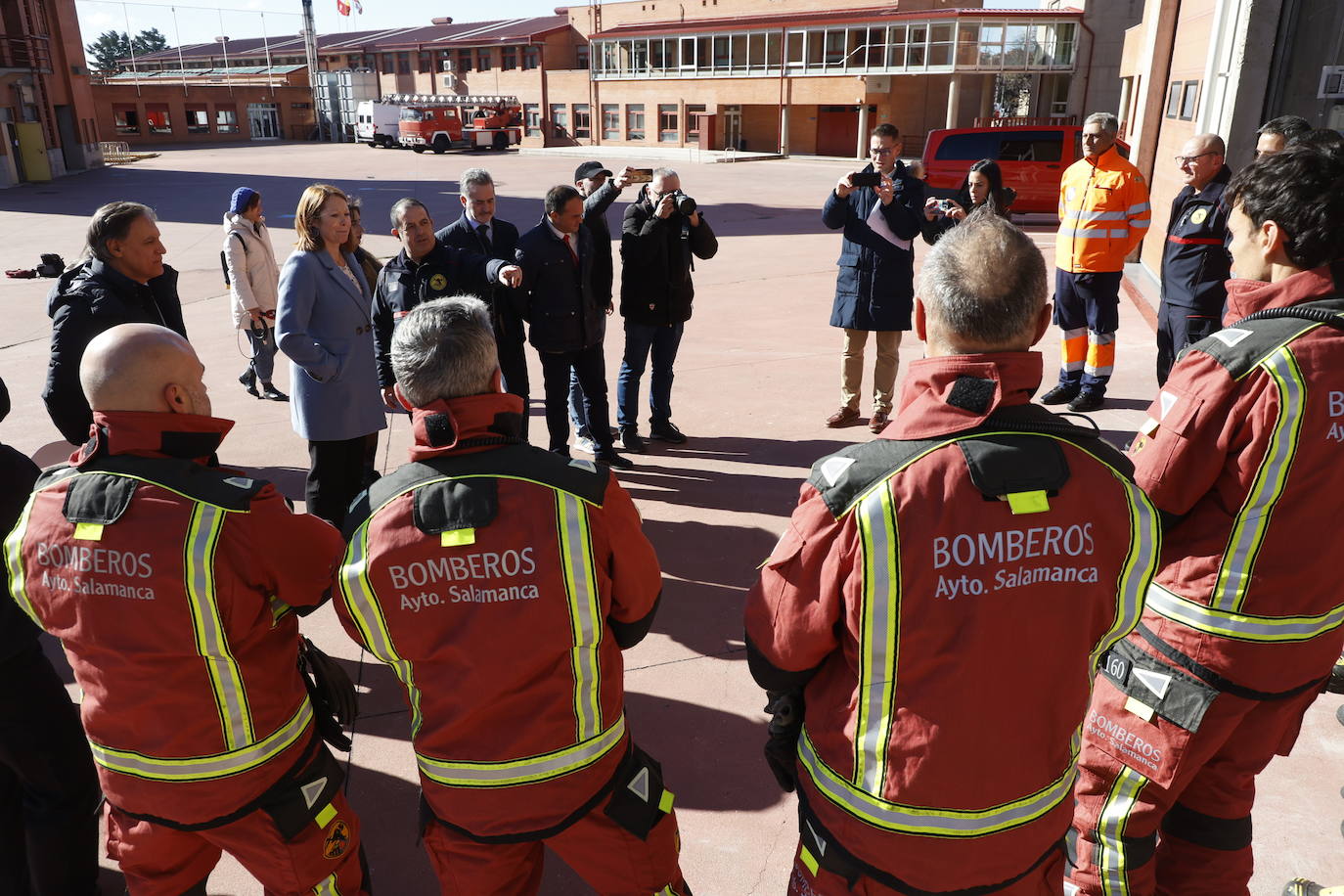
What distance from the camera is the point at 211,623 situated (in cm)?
201

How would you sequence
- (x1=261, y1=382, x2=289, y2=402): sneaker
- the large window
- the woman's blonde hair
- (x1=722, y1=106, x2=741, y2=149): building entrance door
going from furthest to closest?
the large window → (x1=722, y1=106, x2=741, y2=149): building entrance door → (x1=261, y1=382, x2=289, y2=402): sneaker → the woman's blonde hair

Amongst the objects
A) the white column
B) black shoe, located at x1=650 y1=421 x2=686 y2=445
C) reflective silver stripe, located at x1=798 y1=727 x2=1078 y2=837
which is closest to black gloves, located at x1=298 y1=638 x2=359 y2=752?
reflective silver stripe, located at x1=798 y1=727 x2=1078 y2=837

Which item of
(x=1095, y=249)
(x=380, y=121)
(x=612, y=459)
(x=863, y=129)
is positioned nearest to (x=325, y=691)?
(x=612, y=459)

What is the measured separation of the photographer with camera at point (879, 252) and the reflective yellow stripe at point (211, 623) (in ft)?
16.5

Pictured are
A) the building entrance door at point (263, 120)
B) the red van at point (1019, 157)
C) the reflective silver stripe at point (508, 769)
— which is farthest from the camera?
the building entrance door at point (263, 120)

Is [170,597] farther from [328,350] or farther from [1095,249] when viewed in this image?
[1095,249]

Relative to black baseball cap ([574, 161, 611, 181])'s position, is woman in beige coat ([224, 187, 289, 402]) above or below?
below

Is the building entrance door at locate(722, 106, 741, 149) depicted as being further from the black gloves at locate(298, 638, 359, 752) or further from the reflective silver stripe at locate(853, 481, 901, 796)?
the reflective silver stripe at locate(853, 481, 901, 796)

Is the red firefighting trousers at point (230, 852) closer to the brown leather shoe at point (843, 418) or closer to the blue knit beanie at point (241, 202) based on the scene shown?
the brown leather shoe at point (843, 418)

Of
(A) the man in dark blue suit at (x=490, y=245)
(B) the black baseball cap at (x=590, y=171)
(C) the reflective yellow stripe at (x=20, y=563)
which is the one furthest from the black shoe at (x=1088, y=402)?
(C) the reflective yellow stripe at (x=20, y=563)

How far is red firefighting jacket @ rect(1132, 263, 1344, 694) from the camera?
205 centimetres

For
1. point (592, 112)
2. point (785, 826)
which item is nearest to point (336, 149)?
point (592, 112)

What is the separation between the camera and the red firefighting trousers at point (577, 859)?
6.82 feet

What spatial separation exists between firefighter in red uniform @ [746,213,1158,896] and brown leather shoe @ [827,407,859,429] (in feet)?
16.2
